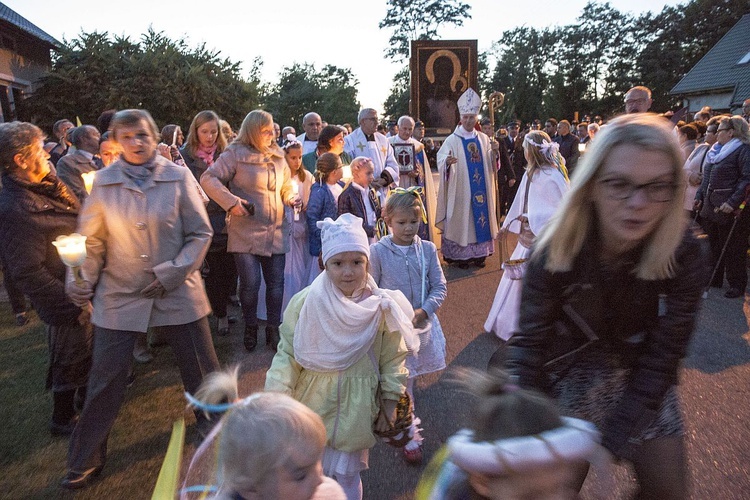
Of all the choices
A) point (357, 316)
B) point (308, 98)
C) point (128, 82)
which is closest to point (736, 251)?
point (357, 316)

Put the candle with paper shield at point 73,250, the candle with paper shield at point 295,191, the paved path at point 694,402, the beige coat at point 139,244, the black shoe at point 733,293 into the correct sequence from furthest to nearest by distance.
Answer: the black shoe at point 733,293, the candle with paper shield at point 295,191, the paved path at point 694,402, the beige coat at point 139,244, the candle with paper shield at point 73,250

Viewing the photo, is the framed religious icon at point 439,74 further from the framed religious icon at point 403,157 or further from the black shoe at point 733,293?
the black shoe at point 733,293

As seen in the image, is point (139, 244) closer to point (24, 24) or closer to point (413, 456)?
point (413, 456)

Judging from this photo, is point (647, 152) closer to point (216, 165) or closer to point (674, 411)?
point (674, 411)

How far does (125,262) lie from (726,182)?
6.82 metres

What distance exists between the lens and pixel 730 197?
6723 mm

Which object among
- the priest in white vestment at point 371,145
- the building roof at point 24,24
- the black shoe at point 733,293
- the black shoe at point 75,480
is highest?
the building roof at point 24,24

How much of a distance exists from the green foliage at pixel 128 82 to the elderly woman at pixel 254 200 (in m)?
20.7

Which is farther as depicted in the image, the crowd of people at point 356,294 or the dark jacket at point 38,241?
the dark jacket at point 38,241

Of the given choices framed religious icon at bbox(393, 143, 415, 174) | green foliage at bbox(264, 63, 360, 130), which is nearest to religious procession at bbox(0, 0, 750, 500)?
framed religious icon at bbox(393, 143, 415, 174)

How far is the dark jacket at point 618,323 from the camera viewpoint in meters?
1.61

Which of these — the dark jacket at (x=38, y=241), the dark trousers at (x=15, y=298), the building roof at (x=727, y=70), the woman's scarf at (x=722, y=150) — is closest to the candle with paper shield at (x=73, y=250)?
the dark jacket at (x=38, y=241)

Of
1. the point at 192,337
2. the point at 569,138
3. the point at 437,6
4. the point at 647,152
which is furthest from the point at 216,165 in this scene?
the point at 437,6

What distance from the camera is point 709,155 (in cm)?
731
